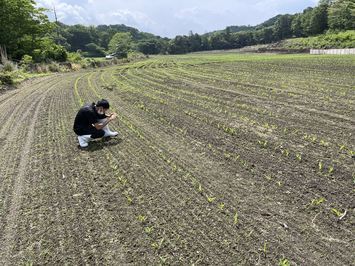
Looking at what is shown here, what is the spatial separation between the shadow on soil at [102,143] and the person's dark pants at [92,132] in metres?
0.17

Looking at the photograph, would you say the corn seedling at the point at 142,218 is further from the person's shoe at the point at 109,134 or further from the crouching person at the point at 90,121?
the person's shoe at the point at 109,134

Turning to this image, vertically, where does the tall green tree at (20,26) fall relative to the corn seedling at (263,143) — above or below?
above

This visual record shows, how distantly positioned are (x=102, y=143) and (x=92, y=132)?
1.45 ft

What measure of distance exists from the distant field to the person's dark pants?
258mm

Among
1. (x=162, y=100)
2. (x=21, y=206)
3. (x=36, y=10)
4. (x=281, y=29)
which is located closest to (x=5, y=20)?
(x=36, y=10)

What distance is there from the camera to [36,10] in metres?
39.8

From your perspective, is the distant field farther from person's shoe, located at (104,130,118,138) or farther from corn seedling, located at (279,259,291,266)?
person's shoe, located at (104,130,118,138)

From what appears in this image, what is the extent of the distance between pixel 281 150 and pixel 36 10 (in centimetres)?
4036

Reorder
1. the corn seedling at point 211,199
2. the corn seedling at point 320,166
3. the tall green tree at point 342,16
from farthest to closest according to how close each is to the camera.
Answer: the tall green tree at point 342,16, the corn seedling at point 320,166, the corn seedling at point 211,199

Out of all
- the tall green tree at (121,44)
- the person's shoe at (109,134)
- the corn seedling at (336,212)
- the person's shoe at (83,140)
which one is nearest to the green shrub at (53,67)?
the person's shoe at (109,134)

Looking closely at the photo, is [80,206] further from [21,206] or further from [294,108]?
[294,108]

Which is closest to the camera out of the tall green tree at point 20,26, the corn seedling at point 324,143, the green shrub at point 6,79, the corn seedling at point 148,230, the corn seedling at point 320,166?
the corn seedling at point 148,230

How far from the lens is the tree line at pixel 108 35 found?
121ft

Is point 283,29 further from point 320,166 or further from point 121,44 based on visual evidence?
point 320,166
